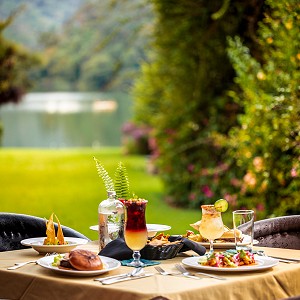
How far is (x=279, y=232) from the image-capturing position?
4051 millimetres

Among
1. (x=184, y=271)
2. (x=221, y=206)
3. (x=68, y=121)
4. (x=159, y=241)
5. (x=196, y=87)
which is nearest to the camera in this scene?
(x=184, y=271)

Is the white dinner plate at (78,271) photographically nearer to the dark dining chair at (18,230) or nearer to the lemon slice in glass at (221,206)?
the lemon slice in glass at (221,206)

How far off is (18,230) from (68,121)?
27564 millimetres

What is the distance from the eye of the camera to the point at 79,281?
2809 millimetres

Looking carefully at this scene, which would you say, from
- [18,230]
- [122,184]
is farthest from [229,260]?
[18,230]

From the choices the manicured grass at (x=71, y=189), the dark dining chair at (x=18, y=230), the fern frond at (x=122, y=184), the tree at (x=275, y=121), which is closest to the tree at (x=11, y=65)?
the manicured grass at (x=71, y=189)

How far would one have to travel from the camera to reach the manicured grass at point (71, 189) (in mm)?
10156

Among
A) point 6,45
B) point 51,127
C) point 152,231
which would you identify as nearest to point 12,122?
point 51,127

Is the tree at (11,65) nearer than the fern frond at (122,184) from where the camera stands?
No

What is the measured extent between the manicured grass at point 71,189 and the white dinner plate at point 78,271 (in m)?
5.66

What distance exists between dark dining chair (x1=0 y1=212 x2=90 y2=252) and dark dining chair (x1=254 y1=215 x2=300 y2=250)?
85 cm

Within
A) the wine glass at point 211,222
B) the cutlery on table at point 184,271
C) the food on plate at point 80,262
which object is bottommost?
the cutlery on table at point 184,271

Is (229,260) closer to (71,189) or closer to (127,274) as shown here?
(127,274)

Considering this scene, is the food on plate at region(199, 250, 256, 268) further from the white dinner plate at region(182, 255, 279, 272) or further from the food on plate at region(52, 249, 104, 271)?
the food on plate at region(52, 249, 104, 271)
